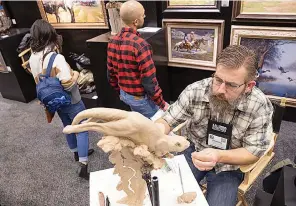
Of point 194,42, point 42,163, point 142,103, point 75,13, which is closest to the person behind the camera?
point 142,103

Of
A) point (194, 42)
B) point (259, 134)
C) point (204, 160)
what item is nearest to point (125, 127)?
point (204, 160)

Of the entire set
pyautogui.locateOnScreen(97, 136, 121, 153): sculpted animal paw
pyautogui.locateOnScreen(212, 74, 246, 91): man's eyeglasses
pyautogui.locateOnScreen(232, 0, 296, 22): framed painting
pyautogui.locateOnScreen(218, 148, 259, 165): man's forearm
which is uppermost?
pyautogui.locateOnScreen(232, 0, 296, 22): framed painting

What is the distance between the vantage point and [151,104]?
2236 mm

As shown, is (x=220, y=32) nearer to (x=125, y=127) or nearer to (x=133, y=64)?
(x=133, y=64)

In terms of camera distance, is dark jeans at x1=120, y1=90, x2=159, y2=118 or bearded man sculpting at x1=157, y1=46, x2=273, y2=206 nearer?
bearded man sculpting at x1=157, y1=46, x2=273, y2=206

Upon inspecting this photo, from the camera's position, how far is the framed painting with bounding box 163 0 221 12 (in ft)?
8.16

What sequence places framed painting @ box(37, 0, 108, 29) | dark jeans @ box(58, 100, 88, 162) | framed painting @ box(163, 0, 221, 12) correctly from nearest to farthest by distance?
dark jeans @ box(58, 100, 88, 162)
framed painting @ box(163, 0, 221, 12)
framed painting @ box(37, 0, 108, 29)

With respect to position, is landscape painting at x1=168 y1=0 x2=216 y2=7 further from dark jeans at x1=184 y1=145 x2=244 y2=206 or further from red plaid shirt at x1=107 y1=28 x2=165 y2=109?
dark jeans at x1=184 y1=145 x2=244 y2=206

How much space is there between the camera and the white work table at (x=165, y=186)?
50.9 inches

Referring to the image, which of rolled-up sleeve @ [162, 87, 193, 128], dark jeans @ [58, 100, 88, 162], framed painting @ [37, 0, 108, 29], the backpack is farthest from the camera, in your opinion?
framed painting @ [37, 0, 108, 29]

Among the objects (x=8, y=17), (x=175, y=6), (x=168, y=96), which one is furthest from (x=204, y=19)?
(x=8, y=17)

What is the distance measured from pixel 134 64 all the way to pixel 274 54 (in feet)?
4.98

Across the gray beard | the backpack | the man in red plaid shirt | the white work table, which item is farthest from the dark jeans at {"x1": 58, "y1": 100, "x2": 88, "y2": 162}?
the gray beard

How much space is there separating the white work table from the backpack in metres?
0.72
